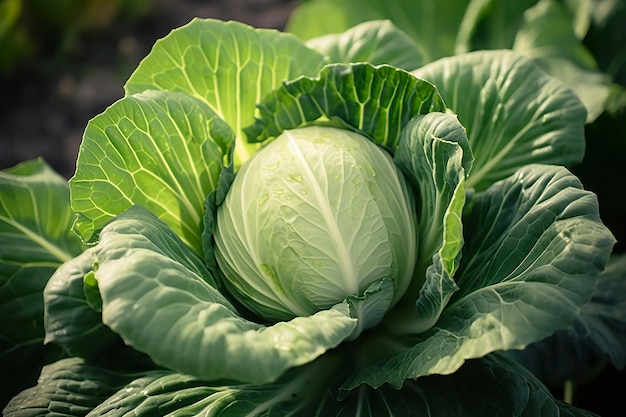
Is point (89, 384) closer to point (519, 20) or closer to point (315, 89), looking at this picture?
point (315, 89)

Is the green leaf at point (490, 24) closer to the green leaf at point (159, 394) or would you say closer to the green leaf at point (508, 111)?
the green leaf at point (508, 111)

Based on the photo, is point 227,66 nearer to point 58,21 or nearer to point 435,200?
point 435,200

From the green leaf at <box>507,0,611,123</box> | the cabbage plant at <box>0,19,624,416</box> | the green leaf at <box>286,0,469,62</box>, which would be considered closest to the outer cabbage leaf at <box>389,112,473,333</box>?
the cabbage plant at <box>0,19,624,416</box>

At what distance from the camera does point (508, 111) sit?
183cm

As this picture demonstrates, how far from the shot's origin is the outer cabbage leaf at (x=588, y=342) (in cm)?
195

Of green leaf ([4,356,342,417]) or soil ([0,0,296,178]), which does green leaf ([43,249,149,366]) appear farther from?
soil ([0,0,296,178])

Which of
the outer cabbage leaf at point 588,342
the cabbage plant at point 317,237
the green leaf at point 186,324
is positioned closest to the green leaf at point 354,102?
the cabbage plant at point 317,237

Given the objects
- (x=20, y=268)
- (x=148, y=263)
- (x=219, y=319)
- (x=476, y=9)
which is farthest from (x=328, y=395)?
(x=476, y=9)

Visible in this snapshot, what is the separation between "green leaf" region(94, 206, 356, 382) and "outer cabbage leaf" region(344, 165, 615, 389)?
0.68 ft

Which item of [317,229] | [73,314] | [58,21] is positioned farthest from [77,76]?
[317,229]

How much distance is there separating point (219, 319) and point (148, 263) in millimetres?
185

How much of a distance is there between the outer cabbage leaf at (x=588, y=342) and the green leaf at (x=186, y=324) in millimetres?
987

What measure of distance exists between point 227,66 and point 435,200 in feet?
2.40

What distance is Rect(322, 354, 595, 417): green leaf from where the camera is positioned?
1.45 m
